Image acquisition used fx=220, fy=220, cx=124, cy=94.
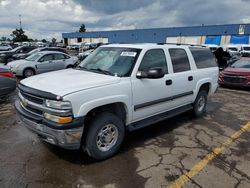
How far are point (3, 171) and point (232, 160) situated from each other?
3.72 metres

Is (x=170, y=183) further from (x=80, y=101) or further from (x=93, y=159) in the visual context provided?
(x=80, y=101)

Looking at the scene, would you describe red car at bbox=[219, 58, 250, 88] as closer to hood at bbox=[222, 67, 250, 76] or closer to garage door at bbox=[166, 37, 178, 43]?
hood at bbox=[222, 67, 250, 76]

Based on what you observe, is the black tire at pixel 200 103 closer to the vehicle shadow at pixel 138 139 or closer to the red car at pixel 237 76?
the vehicle shadow at pixel 138 139

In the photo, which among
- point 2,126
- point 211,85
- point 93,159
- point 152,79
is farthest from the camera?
point 211,85

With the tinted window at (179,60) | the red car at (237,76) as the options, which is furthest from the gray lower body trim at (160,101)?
the red car at (237,76)

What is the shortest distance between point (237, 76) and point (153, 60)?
740 centimetres

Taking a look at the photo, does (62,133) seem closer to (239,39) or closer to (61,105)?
(61,105)

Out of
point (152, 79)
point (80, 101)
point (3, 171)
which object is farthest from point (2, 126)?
point (152, 79)

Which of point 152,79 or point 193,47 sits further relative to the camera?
point 193,47

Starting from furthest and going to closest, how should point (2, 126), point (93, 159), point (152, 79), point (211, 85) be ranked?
point (211, 85) < point (2, 126) < point (152, 79) < point (93, 159)

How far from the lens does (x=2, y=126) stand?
16.8 feet

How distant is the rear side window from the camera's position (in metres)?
5.57

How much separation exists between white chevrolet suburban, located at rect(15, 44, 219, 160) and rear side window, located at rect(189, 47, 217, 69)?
0.32 metres

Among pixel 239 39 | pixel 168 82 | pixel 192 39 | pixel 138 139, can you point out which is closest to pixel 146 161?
pixel 138 139
